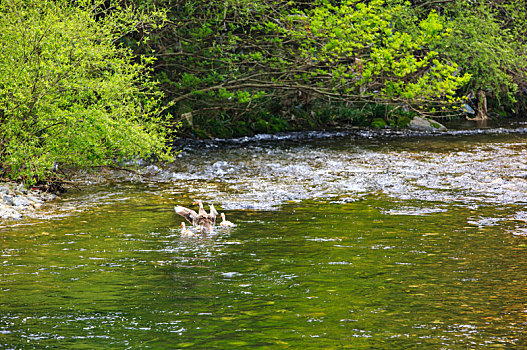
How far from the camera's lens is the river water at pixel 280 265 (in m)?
7.55

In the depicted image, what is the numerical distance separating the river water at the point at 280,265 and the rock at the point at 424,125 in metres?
13.4

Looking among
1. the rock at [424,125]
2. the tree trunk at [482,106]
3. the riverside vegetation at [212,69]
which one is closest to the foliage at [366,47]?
the riverside vegetation at [212,69]

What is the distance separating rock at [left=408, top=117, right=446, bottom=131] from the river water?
13.4 m

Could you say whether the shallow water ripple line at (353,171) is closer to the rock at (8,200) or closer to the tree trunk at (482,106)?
the rock at (8,200)

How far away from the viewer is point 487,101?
40.5 metres

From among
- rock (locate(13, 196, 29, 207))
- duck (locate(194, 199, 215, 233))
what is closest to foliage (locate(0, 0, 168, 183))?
rock (locate(13, 196, 29, 207))

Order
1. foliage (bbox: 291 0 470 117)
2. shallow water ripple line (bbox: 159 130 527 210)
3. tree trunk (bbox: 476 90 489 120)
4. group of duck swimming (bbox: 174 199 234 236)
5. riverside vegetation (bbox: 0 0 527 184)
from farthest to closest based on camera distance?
tree trunk (bbox: 476 90 489 120) < foliage (bbox: 291 0 470 117) < shallow water ripple line (bbox: 159 130 527 210) < riverside vegetation (bbox: 0 0 527 184) < group of duck swimming (bbox: 174 199 234 236)

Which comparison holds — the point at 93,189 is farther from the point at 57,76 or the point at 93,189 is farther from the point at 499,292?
the point at 499,292

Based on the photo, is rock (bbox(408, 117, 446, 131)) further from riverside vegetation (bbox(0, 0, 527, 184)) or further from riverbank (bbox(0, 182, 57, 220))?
riverbank (bbox(0, 182, 57, 220))

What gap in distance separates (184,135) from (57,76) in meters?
14.1

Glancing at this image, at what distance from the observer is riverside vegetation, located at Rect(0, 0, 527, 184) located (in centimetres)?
1599

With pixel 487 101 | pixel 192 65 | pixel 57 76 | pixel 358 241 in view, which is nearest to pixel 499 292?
pixel 358 241

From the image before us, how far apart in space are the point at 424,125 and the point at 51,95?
70.9 feet

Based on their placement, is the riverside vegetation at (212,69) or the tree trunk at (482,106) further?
the tree trunk at (482,106)
